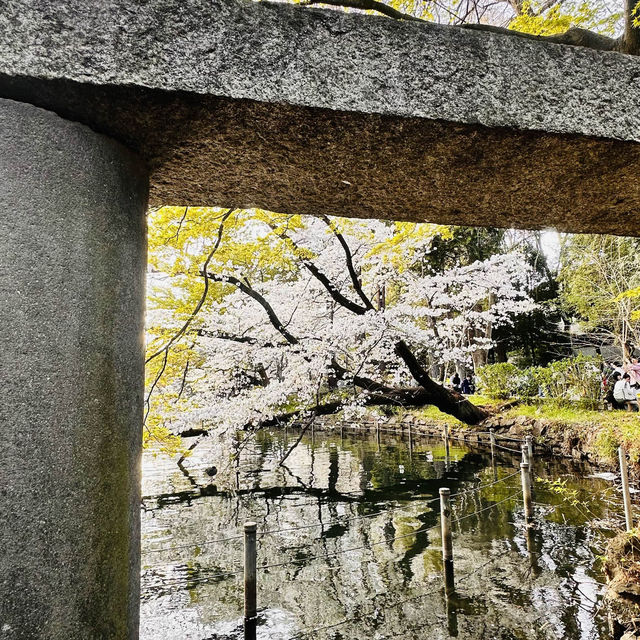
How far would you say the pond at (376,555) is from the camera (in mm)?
6168

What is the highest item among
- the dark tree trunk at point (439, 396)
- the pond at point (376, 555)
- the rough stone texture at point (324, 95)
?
the rough stone texture at point (324, 95)

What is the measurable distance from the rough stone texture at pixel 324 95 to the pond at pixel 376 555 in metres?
5.23

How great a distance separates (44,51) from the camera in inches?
50.2

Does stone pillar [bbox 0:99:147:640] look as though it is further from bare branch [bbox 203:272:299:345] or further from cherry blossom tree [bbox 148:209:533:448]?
bare branch [bbox 203:272:299:345]

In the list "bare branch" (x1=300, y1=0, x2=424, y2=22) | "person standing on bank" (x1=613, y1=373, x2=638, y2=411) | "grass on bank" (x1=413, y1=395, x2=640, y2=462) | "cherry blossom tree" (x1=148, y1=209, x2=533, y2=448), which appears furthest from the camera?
"person standing on bank" (x1=613, y1=373, x2=638, y2=411)

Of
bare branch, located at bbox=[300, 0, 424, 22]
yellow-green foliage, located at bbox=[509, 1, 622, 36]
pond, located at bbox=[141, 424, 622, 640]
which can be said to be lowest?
pond, located at bbox=[141, 424, 622, 640]

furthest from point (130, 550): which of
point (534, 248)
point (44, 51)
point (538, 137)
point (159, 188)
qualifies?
point (534, 248)

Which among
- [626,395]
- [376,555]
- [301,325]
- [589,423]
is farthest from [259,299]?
[626,395]

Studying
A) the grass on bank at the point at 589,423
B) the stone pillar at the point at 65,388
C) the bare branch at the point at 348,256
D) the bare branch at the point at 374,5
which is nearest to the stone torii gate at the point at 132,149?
the stone pillar at the point at 65,388

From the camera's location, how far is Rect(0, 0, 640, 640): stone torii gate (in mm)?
1190

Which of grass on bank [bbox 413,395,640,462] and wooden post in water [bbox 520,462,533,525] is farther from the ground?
grass on bank [bbox 413,395,640,462]

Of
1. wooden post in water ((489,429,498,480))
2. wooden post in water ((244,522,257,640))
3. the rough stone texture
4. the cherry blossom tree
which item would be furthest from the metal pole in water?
wooden post in water ((489,429,498,480))

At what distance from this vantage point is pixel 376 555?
8484 mm

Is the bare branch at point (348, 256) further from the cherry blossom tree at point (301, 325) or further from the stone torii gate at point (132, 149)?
the stone torii gate at point (132, 149)
